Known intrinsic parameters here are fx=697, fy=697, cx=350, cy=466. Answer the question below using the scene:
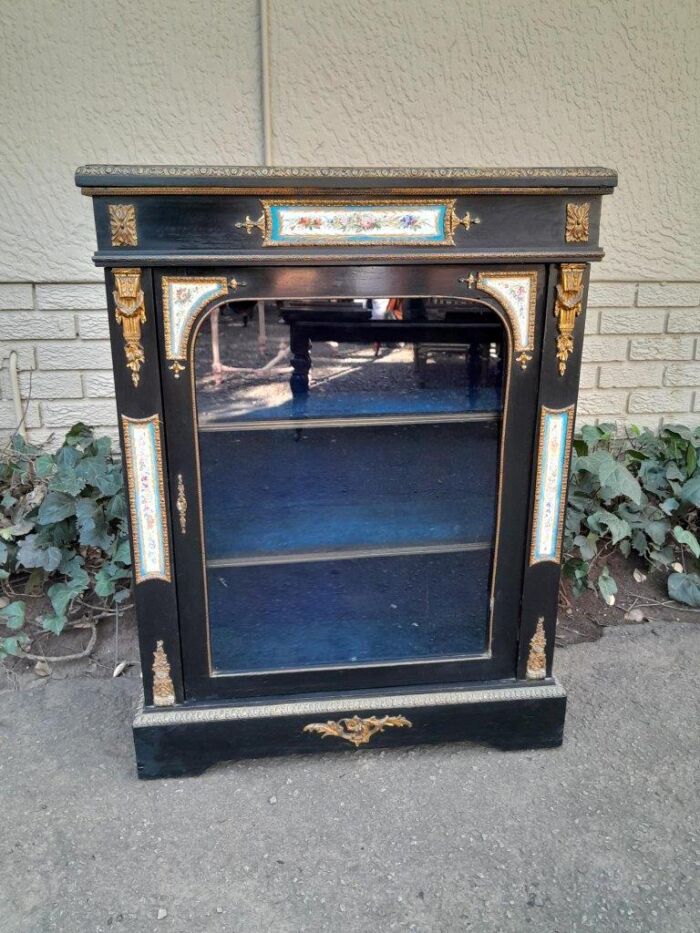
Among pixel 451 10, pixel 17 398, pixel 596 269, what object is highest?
pixel 451 10

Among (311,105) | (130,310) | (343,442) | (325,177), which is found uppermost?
(311,105)

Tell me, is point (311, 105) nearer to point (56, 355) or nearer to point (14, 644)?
point (56, 355)

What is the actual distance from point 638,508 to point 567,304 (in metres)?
1.41

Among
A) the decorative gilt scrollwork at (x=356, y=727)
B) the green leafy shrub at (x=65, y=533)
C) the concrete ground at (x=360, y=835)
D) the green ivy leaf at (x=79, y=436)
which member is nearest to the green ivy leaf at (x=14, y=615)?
the green leafy shrub at (x=65, y=533)

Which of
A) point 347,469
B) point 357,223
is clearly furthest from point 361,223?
point 347,469

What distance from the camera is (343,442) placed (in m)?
1.79

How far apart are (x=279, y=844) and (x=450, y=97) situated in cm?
260

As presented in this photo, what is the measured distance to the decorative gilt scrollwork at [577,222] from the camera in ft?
5.10

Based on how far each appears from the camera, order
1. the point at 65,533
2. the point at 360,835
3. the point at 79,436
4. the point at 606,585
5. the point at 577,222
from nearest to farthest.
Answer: the point at 577,222
the point at 360,835
the point at 65,533
the point at 606,585
the point at 79,436

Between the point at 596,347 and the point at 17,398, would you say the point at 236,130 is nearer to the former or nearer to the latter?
the point at 17,398

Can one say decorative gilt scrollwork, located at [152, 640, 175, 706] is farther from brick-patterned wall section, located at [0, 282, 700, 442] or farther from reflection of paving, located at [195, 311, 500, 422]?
brick-patterned wall section, located at [0, 282, 700, 442]

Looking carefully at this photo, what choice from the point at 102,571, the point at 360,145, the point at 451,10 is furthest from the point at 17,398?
the point at 451,10

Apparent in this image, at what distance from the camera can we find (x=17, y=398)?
9.02 ft

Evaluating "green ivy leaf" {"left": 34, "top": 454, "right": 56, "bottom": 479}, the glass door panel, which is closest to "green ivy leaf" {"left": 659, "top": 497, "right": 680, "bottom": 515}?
the glass door panel
